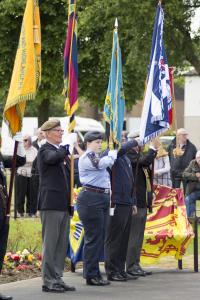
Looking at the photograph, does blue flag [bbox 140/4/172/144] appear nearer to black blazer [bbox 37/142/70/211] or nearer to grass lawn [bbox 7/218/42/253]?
black blazer [bbox 37/142/70/211]

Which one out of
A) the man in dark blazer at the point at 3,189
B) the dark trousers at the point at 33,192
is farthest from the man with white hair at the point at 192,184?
the man in dark blazer at the point at 3,189

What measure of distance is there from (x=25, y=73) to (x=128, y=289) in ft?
9.25

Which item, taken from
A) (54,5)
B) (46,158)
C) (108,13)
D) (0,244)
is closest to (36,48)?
(46,158)

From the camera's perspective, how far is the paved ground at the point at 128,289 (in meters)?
10.4

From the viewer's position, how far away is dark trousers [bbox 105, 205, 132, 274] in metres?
11.7

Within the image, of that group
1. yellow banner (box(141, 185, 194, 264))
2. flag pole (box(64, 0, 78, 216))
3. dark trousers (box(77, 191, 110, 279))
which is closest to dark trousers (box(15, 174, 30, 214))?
yellow banner (box(141, 185, 194, 264))

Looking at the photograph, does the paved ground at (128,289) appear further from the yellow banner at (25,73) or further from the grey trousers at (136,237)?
the yellow banner at (25,73)

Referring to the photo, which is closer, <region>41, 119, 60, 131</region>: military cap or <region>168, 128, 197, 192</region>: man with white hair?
<region>41, 119, 60, 131</region>: military cap

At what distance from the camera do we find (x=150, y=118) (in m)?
12.2

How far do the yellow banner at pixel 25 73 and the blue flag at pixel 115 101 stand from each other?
5.39 feet

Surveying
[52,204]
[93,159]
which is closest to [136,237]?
[93,159]

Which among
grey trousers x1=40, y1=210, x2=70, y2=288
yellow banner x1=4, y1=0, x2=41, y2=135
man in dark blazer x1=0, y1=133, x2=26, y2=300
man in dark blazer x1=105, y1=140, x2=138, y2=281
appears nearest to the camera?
man in dark blazer x1=0, y1=133, x2=26, y2=300

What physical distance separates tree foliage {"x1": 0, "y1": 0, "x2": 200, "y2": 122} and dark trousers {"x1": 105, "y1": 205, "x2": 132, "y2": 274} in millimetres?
16433

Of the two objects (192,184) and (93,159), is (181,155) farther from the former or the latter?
(93,159)
